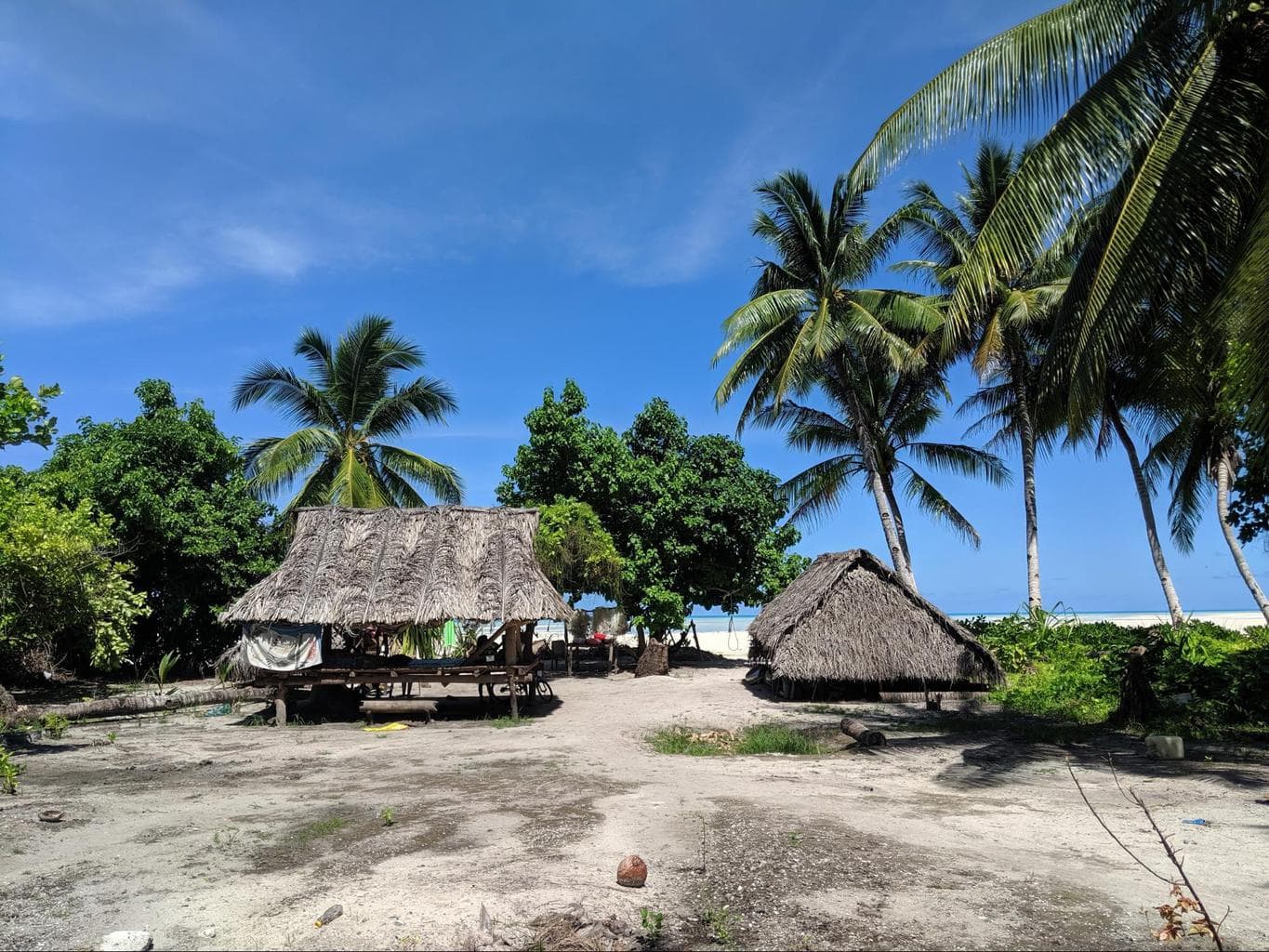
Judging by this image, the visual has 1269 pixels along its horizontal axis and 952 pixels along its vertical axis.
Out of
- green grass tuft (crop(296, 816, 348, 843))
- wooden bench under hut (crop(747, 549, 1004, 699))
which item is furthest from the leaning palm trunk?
green grass tuft (crop(296, 816, 348, 843))

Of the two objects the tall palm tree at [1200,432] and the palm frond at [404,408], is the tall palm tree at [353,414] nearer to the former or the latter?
the palm frond at [404,408]

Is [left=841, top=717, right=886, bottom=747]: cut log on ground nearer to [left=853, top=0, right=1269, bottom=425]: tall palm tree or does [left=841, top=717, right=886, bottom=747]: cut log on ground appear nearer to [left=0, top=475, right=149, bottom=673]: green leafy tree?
[left=853, top=0, right=1269, bottom=425]: tall palm tree

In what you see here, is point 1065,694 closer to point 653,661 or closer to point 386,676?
point 653,661

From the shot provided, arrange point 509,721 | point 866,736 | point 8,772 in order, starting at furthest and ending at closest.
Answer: point 509,721 < point 866,736 < point 8,772

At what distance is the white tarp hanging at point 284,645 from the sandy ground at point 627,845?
2943 millimetres

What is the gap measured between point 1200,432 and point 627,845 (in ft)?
57.4

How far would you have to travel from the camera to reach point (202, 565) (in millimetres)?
20391

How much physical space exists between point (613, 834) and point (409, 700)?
8.96 m

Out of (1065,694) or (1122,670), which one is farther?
(1065,694)

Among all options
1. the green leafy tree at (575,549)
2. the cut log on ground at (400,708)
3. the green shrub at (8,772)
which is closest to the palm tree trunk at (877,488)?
the green leafy tree at (575,549)

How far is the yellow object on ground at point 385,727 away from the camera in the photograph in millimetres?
13301

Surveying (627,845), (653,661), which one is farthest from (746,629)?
(627,845)

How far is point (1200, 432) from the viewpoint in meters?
17.1

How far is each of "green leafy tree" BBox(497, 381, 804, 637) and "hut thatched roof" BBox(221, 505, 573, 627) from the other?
6.88 meters
